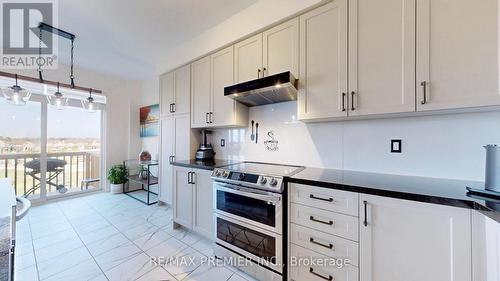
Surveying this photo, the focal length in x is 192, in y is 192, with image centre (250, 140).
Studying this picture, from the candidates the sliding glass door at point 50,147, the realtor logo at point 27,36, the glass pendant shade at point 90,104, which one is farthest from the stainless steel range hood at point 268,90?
the sliding glass door at point 50,147

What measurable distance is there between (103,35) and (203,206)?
2.63 m

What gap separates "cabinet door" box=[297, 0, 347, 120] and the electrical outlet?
0.50 meters

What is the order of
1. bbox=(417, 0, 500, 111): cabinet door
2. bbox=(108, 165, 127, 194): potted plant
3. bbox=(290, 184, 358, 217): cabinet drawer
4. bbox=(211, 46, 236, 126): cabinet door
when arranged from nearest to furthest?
bbox=(417, 0, 500, 111): cabinet door
bbox=(290, 184, 358, 217): cabinet drawer
bbox=(211, 46, 236, 126): cabinet door
bbox=(108, 165, 127, 194): potted plant

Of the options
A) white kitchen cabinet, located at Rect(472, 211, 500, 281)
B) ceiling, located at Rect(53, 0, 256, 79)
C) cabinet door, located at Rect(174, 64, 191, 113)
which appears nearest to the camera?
white kitchen cabinet, located at Rect(472, 211, 500, 281)

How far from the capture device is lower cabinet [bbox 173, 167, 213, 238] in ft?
7.18

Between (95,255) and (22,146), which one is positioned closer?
(95,255)

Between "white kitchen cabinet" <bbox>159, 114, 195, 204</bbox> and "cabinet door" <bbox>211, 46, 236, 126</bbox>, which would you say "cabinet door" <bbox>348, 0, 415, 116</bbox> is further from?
"white kitchen cabinet" <bbox>159, 114, 195, 204</bbox>

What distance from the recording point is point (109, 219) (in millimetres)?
2896

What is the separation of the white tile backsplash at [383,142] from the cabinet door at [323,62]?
0.34 metres

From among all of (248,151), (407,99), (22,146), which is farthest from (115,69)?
(407,99)

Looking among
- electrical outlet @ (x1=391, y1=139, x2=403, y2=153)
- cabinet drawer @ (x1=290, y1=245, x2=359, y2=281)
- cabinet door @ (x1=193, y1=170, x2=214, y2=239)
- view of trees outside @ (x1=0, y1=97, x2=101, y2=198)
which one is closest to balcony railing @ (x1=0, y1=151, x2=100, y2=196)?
view of trees outside @ (x1=0, y1=97, x2=101, y2=198)

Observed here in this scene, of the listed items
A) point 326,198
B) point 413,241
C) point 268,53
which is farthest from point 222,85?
point 413,241

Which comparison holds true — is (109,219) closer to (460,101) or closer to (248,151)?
(248,151)

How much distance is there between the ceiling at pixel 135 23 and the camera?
200 centimetres
